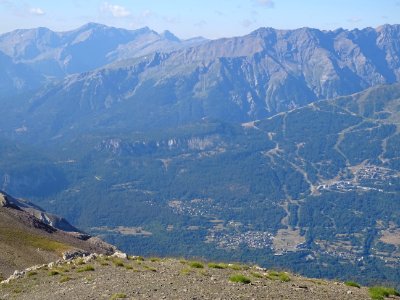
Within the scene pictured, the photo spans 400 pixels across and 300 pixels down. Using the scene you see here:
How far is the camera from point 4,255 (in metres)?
49.1

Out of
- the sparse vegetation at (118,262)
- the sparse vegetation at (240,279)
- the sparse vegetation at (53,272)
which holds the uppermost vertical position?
the sparse vegetation at (240,279)

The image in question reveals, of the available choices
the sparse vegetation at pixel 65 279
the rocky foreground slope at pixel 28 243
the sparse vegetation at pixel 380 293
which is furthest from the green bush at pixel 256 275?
the rocky foreground slope at pixel 28 243

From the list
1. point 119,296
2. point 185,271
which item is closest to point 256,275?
point 185,271

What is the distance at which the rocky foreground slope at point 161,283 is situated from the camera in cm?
3080

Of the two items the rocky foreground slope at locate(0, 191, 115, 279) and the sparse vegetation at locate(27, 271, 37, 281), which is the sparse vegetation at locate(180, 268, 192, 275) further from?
the rocky foreground slope at locate(0, 191, 115, 279)

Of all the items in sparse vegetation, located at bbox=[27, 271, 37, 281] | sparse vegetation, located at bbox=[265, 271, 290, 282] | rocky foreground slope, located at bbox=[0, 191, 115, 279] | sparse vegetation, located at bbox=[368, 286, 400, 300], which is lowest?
rocky foreground slope, located at bbox=[0, 191, 115, 279]

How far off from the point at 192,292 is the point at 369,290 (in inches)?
428

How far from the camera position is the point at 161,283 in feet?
107

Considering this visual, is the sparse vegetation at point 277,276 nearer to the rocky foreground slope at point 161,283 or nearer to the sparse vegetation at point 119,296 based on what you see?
the rocky foreground slope at point 161,283

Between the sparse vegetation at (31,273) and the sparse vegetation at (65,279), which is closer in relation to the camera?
the sparse vegetation at (65,279)

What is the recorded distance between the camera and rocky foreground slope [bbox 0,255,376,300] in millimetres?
30797

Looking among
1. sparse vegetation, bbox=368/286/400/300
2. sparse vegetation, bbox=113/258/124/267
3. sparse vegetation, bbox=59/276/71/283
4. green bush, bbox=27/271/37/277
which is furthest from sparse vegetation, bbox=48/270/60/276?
sparse vegetation, bbox=368/286/400/300

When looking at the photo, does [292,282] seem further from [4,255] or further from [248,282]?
[4,255]

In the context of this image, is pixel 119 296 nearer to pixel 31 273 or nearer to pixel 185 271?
pixel 185 271
